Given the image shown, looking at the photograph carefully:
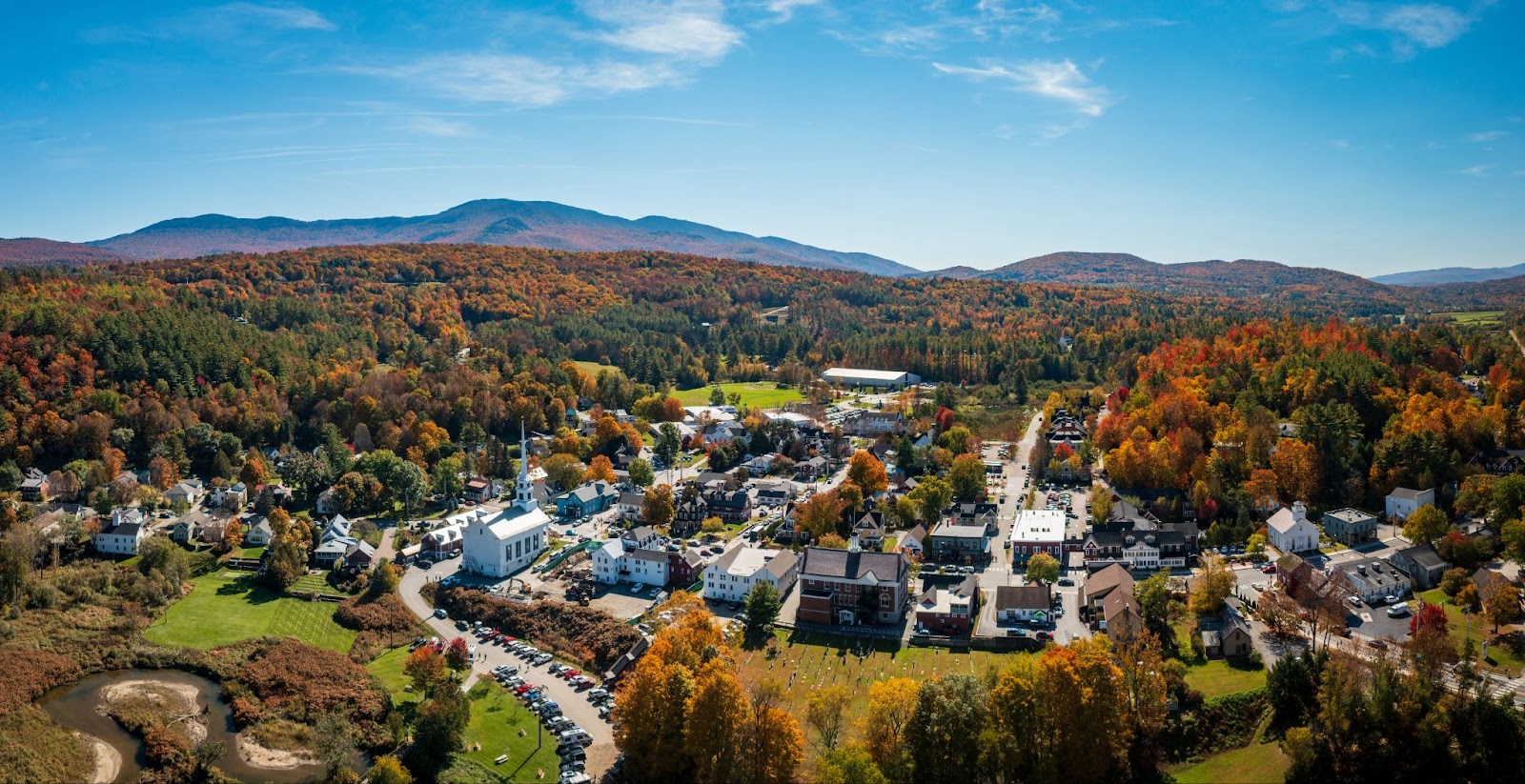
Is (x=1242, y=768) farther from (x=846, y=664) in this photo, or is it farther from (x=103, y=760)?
(x=103, y=760)

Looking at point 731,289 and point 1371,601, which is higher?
point 731,289

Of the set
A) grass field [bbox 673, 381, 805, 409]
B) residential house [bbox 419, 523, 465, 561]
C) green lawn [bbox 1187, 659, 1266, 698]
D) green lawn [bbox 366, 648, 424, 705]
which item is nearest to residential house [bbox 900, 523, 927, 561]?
green lawn [bbox 1187, 659, 1266, 698]

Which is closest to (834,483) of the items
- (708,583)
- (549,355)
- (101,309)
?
(708,583)

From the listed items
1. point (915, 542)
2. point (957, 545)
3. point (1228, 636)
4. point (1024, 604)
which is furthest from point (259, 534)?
point (1228, 636)

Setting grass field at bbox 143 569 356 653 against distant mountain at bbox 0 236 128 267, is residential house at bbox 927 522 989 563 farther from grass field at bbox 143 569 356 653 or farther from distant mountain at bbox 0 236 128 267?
distant mountain at bbox 0 236 128 267

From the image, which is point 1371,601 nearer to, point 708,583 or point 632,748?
point 708,583

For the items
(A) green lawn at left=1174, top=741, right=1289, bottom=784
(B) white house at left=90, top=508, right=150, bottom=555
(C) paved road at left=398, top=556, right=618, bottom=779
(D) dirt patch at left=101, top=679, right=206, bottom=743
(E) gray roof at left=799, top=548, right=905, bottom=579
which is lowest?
(D) dirt patch at left=101, top=679, right=206, bottom=743
